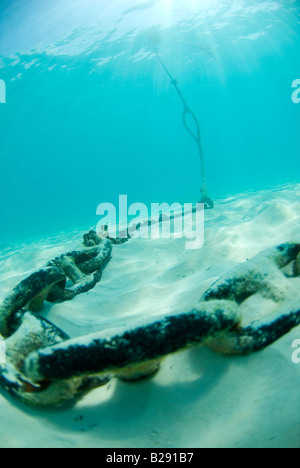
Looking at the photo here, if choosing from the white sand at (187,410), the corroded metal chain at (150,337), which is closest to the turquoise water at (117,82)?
the corroded metal chain at (150,337)

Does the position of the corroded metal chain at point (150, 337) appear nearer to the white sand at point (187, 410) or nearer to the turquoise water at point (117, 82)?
the white sand at point (187, 410)

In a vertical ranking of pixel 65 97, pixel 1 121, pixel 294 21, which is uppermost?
pixel 294 21

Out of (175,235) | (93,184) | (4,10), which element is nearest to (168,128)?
(93,184)

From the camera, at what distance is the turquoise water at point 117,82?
23.0 metres

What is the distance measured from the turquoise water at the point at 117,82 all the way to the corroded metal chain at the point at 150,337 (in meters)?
15.1

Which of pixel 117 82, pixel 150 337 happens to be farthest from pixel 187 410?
pixel 117 82

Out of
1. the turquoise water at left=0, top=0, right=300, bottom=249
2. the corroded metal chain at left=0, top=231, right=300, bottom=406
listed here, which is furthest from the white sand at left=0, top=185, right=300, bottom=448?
the turquoise water at left=0, top=0, right=300, bottom=249

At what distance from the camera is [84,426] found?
1.34m

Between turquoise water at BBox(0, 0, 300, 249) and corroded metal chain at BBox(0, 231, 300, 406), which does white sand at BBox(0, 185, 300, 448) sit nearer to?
corroded metal chain at BBox(0, 231, 300, 406)

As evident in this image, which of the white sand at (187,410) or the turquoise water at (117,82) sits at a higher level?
the turquoise water at (117,82)

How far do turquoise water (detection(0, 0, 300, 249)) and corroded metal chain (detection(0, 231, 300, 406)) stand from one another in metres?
15.1

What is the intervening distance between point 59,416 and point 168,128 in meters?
101

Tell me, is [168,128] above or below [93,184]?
above

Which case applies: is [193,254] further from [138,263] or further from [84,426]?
[84,426]
